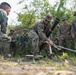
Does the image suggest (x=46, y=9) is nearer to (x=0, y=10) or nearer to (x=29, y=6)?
(x=29, y=6)

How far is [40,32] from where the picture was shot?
8.66m

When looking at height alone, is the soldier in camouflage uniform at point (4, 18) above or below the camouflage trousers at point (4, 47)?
above

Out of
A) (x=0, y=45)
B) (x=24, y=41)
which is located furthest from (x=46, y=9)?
(x=0, y=45)

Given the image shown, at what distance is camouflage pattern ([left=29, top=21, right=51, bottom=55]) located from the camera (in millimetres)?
8654

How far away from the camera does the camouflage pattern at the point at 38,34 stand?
865 centimetres

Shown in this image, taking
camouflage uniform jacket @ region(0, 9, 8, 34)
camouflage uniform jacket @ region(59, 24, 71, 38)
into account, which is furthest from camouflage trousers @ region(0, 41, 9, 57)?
camouflage uniform jacket @ region(59, 24, 71, 38)

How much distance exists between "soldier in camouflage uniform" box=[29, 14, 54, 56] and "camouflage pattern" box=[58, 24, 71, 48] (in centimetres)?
237

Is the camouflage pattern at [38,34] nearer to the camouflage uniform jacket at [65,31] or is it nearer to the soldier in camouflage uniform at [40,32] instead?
the soldier in camouflage uniform at [40,32]

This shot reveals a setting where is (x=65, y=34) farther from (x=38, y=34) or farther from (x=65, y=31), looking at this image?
(x=38, y=34)

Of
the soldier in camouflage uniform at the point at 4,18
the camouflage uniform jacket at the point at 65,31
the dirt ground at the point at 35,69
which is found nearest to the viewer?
the dirt ground at the point at 35,69

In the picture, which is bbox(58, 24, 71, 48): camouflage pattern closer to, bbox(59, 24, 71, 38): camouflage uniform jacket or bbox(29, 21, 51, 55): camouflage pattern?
bbox(59, 24, 71, 38): camouflage uniform jacket

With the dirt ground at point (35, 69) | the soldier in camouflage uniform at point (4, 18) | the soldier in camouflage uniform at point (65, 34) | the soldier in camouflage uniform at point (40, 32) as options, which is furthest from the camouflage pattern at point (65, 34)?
the dirt ground at point (35, 69)

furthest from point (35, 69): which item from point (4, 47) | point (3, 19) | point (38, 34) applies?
point (38, 34)

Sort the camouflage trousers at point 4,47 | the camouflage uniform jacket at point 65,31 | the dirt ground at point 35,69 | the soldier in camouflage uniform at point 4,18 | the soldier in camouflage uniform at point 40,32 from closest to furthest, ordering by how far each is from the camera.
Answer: the dirt ground at point 35,69 → the soldier in camouflage uniform at point 4,18 → the camouflage trousers at point 4,47 → the soldier in camouflage uniform at point 40,32 → the camouflage uniform jacket at point 65,31
